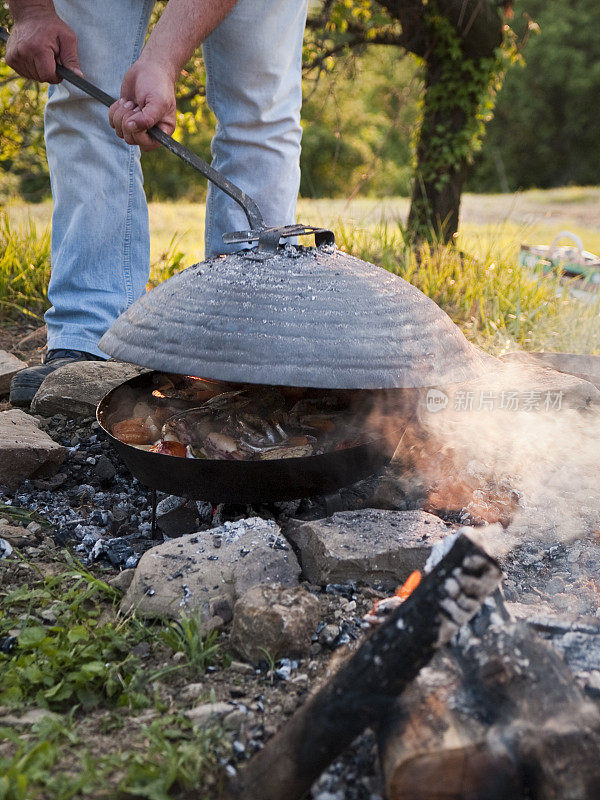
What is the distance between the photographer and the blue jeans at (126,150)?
2775 millimetres

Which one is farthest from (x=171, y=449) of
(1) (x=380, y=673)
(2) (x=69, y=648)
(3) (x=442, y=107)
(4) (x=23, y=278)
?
(3) (x=442, y=107)

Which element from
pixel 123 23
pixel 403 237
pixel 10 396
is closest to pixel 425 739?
pixel 10 396

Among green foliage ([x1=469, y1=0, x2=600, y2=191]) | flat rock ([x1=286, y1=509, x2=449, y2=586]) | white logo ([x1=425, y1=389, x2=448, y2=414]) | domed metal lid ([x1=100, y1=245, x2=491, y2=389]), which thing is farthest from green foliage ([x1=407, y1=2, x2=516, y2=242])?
green foliage ([x1=469, y1=0, x2=600, y2=191])

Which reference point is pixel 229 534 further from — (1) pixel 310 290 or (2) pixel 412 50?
(2) pixel 412 50

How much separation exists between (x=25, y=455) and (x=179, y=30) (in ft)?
4.45

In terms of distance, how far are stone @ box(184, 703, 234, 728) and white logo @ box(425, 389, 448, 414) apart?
135 centimetres

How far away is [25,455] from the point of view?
2232mm

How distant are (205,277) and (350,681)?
1.14 m

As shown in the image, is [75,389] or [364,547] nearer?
[364,547]

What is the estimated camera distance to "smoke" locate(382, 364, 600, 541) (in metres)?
2.11

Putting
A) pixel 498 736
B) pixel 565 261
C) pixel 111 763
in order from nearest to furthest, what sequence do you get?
pixel 498 736 → pixel 111 763 → pixel 565 261

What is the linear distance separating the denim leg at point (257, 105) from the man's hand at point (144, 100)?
2.89 ft

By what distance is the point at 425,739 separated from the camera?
110 cm

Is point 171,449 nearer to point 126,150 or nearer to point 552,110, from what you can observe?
point 126,150
